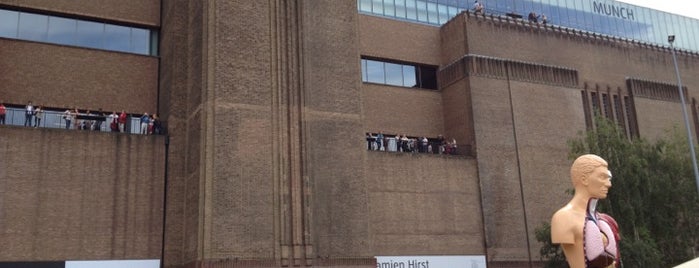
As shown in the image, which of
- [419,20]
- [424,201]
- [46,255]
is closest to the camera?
[46,255]

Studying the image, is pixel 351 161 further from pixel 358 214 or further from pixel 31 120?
pixel 31 120

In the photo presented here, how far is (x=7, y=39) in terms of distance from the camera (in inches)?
1208

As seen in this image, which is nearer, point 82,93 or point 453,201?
point 82,93

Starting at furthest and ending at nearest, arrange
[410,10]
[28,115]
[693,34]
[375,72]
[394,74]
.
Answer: [693,34] < [410,10] < [394,74] < [375,72] < [28,115]

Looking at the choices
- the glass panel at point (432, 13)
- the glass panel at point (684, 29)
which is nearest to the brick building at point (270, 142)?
the glass panel at point (432, 13)

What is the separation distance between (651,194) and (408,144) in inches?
466

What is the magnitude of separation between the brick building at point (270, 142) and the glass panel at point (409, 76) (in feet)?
0.44

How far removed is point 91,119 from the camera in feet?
102

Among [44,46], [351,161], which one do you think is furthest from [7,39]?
[351,161]

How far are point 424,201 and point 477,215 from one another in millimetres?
3295

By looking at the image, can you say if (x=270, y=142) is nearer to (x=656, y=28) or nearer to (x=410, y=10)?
(x=410, y=10)

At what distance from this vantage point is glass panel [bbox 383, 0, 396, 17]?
41.4m

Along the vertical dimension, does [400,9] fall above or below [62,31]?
above

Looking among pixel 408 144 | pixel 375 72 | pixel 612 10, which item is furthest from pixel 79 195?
pixel 612 10
